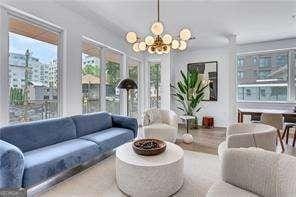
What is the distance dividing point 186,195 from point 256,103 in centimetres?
519

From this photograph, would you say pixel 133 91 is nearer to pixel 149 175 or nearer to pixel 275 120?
pixel 275 120

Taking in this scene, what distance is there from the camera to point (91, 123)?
4.04 metres

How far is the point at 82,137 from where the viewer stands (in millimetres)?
3627

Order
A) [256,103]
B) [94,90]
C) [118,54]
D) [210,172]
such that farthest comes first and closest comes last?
[256,103]
[118,54]
[94,90]
[210,172]

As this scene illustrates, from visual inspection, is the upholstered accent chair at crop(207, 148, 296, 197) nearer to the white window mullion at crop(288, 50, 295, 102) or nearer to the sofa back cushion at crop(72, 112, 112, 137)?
the sofa back cushion at crop(72, 112, 112, 137)

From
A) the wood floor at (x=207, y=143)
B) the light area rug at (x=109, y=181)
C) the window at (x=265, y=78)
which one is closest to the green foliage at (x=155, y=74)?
the wood floor at (x=207, y=143)

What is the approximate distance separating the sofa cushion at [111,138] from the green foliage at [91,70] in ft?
5.23

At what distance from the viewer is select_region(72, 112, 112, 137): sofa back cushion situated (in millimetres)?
3773

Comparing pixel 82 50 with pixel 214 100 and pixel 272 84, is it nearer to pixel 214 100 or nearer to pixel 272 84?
pixel 214 100

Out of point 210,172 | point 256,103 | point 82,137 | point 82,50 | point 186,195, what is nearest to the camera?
point 186,195

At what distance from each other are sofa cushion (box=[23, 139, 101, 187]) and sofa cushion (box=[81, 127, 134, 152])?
141 millimetres

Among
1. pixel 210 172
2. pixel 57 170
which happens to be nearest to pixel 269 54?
pixel 210 172

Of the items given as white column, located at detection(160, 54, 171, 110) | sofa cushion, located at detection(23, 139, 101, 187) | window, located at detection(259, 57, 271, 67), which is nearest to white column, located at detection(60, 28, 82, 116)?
sofa cushion, located at detection(23, 139, 101, 187)

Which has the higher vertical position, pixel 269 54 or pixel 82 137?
pixel 269 54
